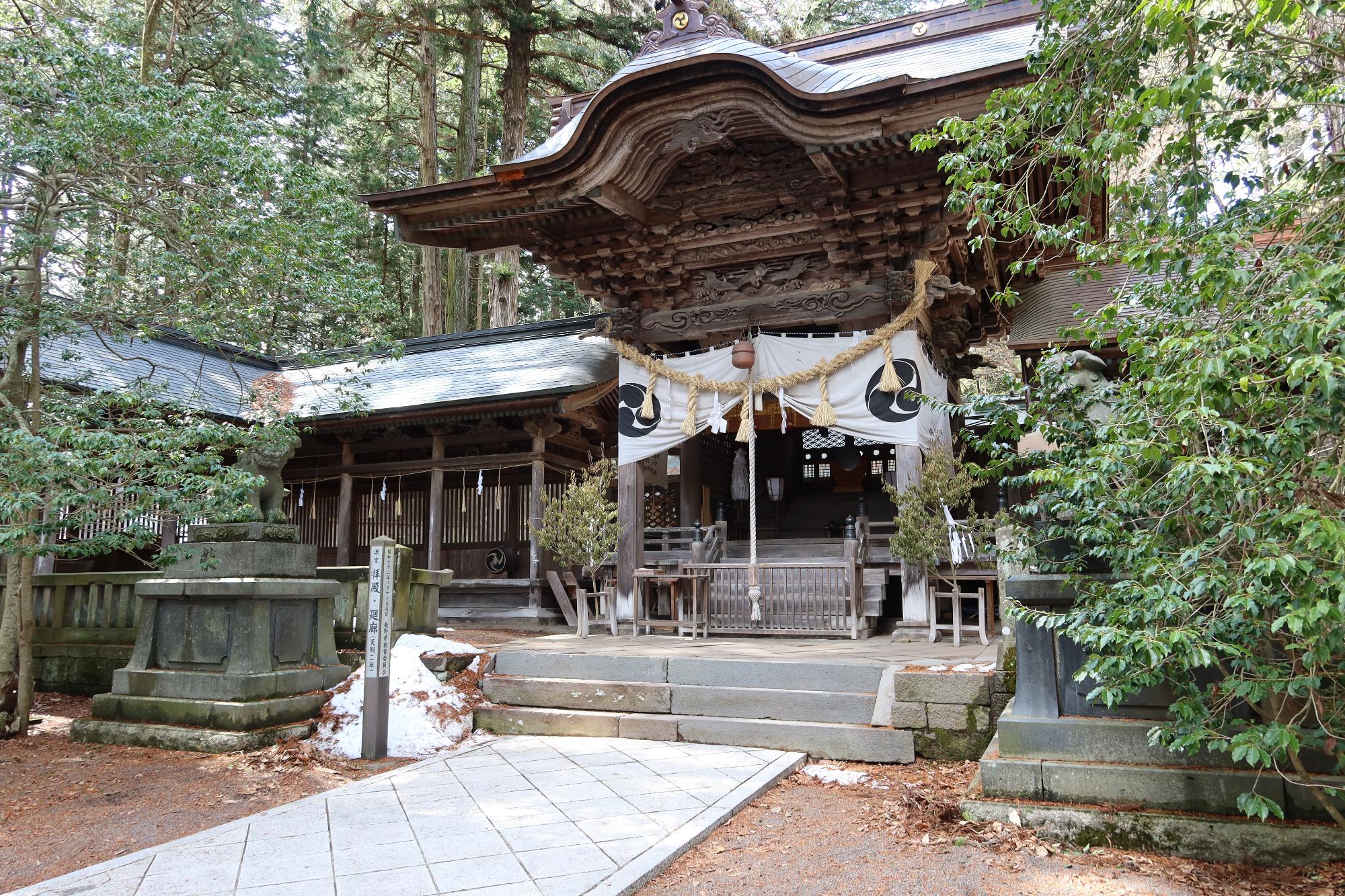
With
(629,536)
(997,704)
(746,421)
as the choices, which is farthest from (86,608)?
(997,704)

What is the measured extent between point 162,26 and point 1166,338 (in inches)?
725

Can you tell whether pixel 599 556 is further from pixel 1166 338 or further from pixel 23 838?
pixel 1166 338

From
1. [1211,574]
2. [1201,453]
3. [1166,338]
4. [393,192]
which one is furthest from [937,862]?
[393,192]

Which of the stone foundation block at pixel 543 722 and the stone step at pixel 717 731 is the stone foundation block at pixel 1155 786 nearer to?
the stone step at pixel 717 731

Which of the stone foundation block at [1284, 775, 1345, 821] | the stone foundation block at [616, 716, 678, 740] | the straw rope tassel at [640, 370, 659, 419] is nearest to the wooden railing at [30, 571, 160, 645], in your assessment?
the stone foundation block at [616, 716, 678, 740]

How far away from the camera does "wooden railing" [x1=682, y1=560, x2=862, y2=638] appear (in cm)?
796

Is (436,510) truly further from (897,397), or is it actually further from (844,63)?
(844,63)

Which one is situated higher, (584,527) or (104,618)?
(584,527)

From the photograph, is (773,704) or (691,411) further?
(691,411)

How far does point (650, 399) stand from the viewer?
9.36 m

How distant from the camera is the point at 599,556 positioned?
853 cm

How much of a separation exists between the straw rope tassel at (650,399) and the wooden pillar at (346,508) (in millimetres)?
5172

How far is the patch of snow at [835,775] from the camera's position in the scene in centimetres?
475

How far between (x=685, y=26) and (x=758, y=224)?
80.6 inches
